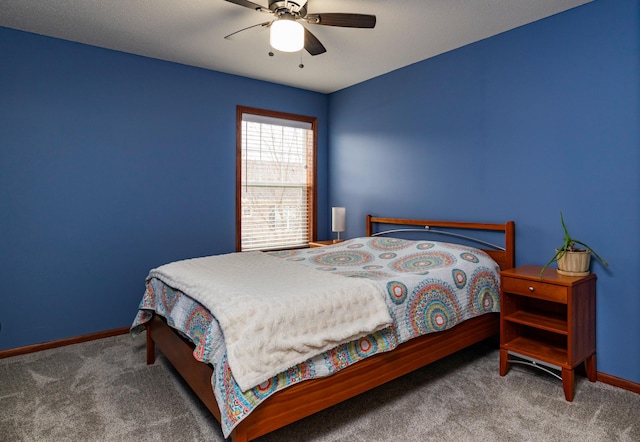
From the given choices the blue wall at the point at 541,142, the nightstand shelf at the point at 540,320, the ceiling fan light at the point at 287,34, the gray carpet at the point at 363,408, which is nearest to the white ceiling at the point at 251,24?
the blue wall at the point at 541,142

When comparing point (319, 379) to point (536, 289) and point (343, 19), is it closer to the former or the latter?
point (536, 289)

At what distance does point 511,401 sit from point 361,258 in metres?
1.42

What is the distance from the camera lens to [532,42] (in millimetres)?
2781

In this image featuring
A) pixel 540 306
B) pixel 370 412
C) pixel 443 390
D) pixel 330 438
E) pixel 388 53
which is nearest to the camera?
pixel 330 438

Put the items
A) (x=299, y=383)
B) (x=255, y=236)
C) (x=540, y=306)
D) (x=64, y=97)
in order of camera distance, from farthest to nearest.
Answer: (x=255, y=236)
(x=64, y=97)
(x=540, y=306)
(x=299, y=383)

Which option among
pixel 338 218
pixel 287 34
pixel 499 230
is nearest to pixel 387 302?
pixel 499 230

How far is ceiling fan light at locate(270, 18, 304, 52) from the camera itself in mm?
2250

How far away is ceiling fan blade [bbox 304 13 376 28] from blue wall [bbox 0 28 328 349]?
191 centimetres

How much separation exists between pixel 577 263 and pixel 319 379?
1.79 metres

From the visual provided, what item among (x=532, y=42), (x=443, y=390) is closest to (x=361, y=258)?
(x=443, y=390)

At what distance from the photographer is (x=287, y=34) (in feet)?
7.45

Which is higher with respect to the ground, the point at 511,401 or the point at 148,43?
the point at 148,43

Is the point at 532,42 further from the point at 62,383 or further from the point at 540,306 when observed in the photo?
the point at 62,383

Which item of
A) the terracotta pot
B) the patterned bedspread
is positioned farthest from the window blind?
the terracotta pot
